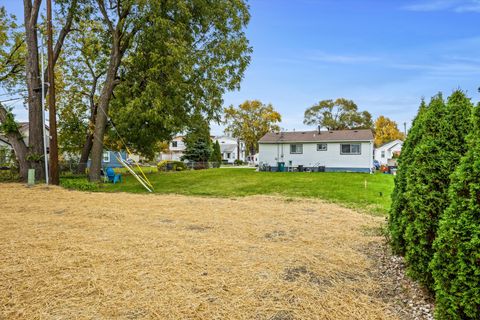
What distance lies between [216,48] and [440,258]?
41.0 feet

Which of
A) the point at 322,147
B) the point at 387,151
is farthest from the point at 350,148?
the point at 387,151

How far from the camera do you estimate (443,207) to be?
2.55m

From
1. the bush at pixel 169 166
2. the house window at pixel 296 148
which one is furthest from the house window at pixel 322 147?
the bush at pixel 169 166

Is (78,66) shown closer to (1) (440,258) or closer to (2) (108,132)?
(2) (108,132)

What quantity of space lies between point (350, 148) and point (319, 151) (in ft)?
7.71

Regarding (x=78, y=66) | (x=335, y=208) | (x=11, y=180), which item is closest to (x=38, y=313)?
(x=335, y=208)

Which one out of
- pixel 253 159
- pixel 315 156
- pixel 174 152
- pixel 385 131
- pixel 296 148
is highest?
pixel 385 131

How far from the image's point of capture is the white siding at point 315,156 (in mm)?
21547

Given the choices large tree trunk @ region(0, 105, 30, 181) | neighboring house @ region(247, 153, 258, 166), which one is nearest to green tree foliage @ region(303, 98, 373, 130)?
neighboring house @ region(247, 153, 258, 166)

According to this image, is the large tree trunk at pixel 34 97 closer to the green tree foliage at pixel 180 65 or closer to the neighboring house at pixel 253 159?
the green tree foliage at pixel 180 65

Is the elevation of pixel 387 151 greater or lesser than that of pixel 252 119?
lesser

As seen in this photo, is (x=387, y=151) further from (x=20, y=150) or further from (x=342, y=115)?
(x=20, y=150)

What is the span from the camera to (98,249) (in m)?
3.57

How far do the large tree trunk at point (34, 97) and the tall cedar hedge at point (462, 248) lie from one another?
49.2 ft
